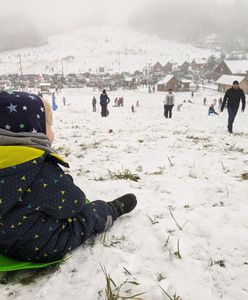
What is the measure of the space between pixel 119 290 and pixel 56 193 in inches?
33.6

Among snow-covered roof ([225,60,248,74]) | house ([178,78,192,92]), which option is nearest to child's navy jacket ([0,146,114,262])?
house ([178,78,192,92])

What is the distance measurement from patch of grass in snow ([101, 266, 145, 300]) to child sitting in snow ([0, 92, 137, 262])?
0.51 metres

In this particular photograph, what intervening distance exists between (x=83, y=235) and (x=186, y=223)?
1048 mm

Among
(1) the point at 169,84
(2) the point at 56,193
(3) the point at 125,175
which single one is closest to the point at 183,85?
(1) the point at 169,84

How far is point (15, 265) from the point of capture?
2.16 meters

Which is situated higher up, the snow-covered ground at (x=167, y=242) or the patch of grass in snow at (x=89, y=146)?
the snow-covered ground at (x=167, y=242)

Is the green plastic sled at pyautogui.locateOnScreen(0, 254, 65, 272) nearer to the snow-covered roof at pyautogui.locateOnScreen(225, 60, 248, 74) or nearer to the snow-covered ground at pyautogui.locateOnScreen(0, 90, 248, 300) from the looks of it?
the snow-covered ground at pyautogui.locateOnScreen(0, 90, 248, 300)

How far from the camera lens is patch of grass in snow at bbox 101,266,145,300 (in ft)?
6.17

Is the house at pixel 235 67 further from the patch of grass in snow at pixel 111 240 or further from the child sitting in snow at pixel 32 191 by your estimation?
the child sitting in snow at pixel 32 191

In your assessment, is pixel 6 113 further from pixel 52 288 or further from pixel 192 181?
pixel 192 181

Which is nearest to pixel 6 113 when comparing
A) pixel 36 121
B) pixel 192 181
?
pixel 36 121

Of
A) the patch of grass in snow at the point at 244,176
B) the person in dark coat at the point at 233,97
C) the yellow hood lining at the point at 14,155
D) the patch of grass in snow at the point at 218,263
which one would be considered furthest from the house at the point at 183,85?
the yellow hood lining at the point at 14,155

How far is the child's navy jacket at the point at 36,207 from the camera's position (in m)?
2.07

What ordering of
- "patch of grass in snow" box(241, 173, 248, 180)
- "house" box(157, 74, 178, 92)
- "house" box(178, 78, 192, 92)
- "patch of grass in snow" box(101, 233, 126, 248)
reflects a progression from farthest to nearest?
"house" box(178, 78, 192, 92) → "house" box(157, 74, 178, 92) → "patch of grass in snow" box(241, 173, 248, 180) → "patch of grass in snow" box(101, 233, 126, 248)
